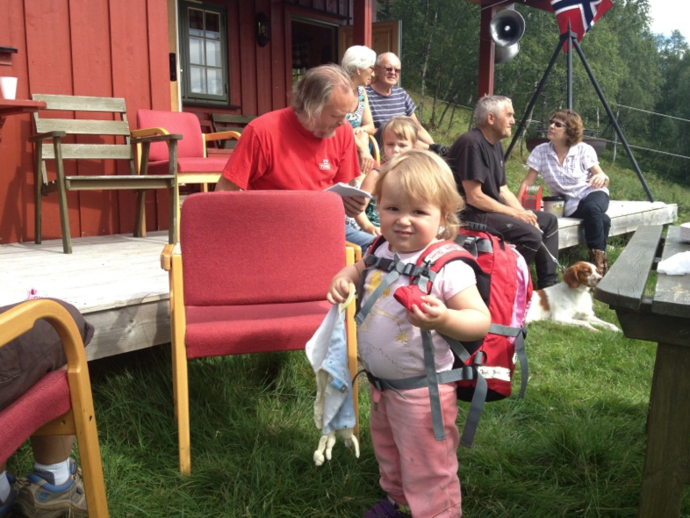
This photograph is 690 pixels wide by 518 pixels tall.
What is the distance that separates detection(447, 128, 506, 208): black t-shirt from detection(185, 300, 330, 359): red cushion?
1990 mm

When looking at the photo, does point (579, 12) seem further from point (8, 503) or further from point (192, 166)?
point (8, 503)

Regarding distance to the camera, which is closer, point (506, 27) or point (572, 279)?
point (572, 279)

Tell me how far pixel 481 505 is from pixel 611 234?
490 cm

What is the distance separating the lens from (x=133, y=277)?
3068mm

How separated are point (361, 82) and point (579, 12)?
14.5ft

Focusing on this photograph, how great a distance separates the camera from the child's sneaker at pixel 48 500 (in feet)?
5.92

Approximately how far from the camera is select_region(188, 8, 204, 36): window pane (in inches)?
302

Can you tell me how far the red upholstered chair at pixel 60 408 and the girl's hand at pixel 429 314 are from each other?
798 mm

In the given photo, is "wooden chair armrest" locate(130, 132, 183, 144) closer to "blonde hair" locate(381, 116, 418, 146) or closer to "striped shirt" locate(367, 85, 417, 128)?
"blonde hair" locate(381, 116, 418, 146)

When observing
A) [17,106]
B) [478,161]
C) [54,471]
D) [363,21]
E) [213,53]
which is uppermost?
[363,21]

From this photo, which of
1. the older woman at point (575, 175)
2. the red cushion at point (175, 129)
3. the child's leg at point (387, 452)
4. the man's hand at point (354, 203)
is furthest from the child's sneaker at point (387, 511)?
the older woman at point (575, 175)

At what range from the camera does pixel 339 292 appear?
1691 mm

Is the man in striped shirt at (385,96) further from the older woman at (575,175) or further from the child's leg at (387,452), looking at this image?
the child's leg at (387,452)

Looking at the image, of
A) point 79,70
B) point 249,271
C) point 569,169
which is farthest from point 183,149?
point 249,271
